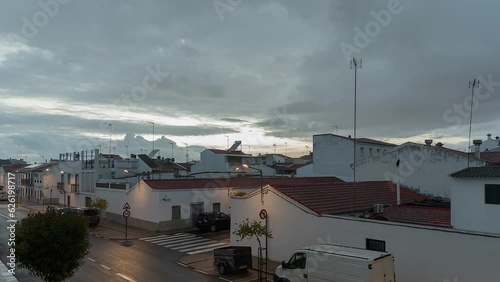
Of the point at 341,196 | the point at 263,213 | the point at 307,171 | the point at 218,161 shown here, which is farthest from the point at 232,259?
the point at 218,161

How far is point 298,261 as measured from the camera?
1570 centimetres

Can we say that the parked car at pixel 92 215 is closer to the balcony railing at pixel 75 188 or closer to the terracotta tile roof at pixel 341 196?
the balcony railing at pixel 75 188

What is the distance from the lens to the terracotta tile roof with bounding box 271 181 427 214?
71.1ft

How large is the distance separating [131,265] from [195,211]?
1438 cm

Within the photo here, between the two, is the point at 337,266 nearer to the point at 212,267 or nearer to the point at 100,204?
the point at 212,267

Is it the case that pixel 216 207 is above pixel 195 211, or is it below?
above

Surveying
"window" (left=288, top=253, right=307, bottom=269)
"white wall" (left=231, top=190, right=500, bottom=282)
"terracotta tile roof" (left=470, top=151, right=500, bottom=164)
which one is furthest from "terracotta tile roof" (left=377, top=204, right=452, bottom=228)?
"terracotta tile roof" (left=470, top=151, right=500, bottom=164)

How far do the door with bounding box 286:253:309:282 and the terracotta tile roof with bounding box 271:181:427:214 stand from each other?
4743mm

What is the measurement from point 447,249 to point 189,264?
1333 centimetres

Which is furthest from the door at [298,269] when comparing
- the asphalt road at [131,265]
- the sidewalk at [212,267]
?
the asphalt road at [131,265]

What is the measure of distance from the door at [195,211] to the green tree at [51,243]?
2146cm

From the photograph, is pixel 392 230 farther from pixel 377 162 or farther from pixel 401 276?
pixel 377 162

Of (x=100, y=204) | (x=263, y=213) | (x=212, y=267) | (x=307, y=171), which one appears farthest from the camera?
(x=307, y=171)

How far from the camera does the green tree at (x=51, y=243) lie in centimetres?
1261
